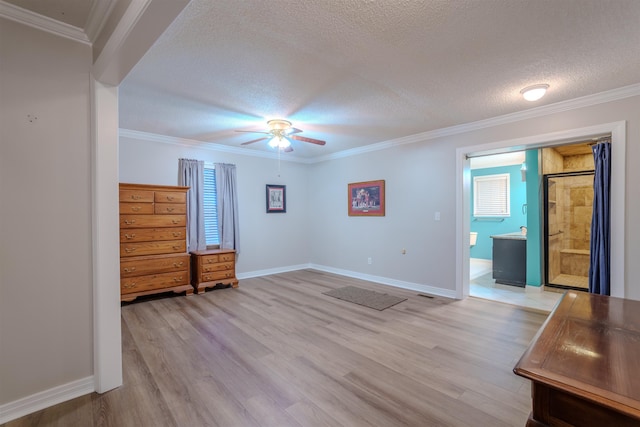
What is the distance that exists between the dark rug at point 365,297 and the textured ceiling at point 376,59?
2496 millimetres

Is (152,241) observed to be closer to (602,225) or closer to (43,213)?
(43,213)

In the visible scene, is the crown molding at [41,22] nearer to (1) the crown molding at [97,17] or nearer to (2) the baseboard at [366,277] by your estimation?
(1) the crown molding at [97,17]

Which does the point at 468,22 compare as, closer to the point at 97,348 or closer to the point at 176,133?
the point at 97,348

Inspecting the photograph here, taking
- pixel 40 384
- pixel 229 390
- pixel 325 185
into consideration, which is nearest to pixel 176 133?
pixel 325 185

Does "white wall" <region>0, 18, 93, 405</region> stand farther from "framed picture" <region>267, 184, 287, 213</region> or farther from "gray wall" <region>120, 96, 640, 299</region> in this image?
"framed picture" <region>267, 184, 287, 213</region>

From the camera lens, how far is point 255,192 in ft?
18.6

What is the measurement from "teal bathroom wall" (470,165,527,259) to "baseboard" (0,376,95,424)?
26.3 feet

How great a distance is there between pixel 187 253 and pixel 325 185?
3.06 m

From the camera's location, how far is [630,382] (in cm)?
83

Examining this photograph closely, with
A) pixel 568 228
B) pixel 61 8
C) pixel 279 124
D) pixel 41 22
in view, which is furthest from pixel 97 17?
pixel 568 228

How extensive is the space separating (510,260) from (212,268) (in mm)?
5130

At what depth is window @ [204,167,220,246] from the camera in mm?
5035

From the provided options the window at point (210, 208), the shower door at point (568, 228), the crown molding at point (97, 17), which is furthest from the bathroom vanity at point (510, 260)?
the crown molding at point (97, 17)

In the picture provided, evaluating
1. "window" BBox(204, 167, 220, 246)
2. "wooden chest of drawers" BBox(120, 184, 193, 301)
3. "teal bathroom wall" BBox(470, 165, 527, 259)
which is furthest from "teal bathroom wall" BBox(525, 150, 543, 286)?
"wooden chest of drawers" BBox(120, 184, 193, 301)
